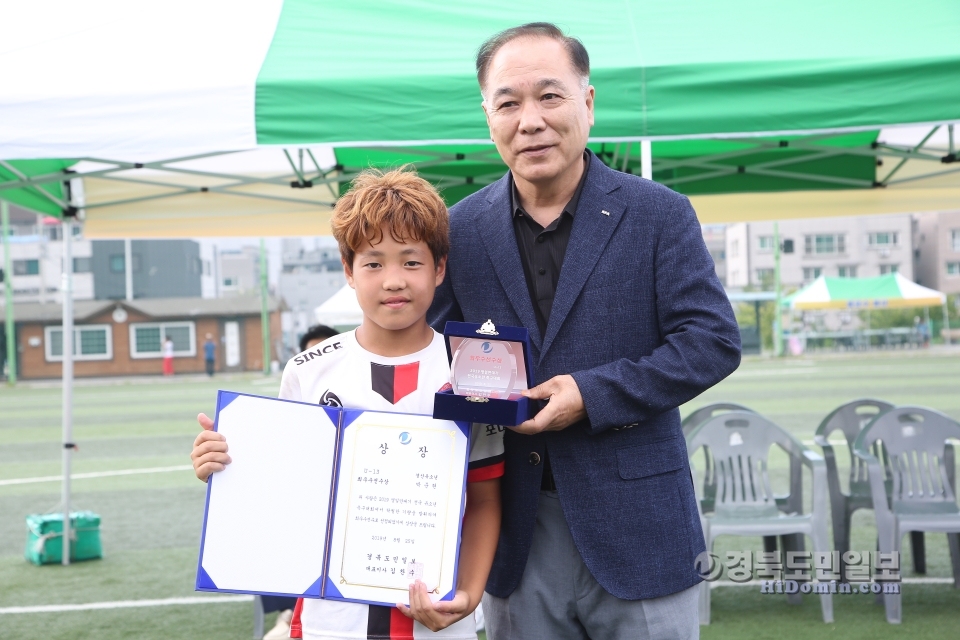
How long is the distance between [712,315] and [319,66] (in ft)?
7.86

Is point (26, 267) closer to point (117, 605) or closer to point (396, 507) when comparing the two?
point (117, 605)

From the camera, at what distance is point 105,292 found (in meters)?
54.9

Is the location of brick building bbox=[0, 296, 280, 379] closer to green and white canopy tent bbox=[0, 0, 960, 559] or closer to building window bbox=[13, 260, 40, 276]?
building window bbox=[13, 260, 40, 276]

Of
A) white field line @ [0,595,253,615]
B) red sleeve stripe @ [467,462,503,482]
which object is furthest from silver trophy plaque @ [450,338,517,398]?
white field line @ [0,595,253,615]

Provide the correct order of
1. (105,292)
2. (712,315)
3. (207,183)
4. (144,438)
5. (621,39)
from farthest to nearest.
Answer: (105,292) < (144,438) < (207,183) < (621,39) < (712,315)

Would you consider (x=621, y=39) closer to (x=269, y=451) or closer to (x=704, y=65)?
(x=704, y=65)

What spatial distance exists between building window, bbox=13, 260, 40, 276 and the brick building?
9.91 meters

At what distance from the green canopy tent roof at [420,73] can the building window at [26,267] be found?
57.2 m

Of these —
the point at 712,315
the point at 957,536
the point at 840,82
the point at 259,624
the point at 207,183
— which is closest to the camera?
the point at 712,315

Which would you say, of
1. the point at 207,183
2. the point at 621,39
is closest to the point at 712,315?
the point at 621,39

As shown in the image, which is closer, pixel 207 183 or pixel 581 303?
pixel 581 303

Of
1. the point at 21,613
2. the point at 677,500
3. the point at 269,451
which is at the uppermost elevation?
the point at 269,451

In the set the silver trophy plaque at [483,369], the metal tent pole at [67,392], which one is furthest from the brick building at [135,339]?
the silver trophy plaque at [483,369]

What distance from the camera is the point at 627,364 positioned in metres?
1.99
